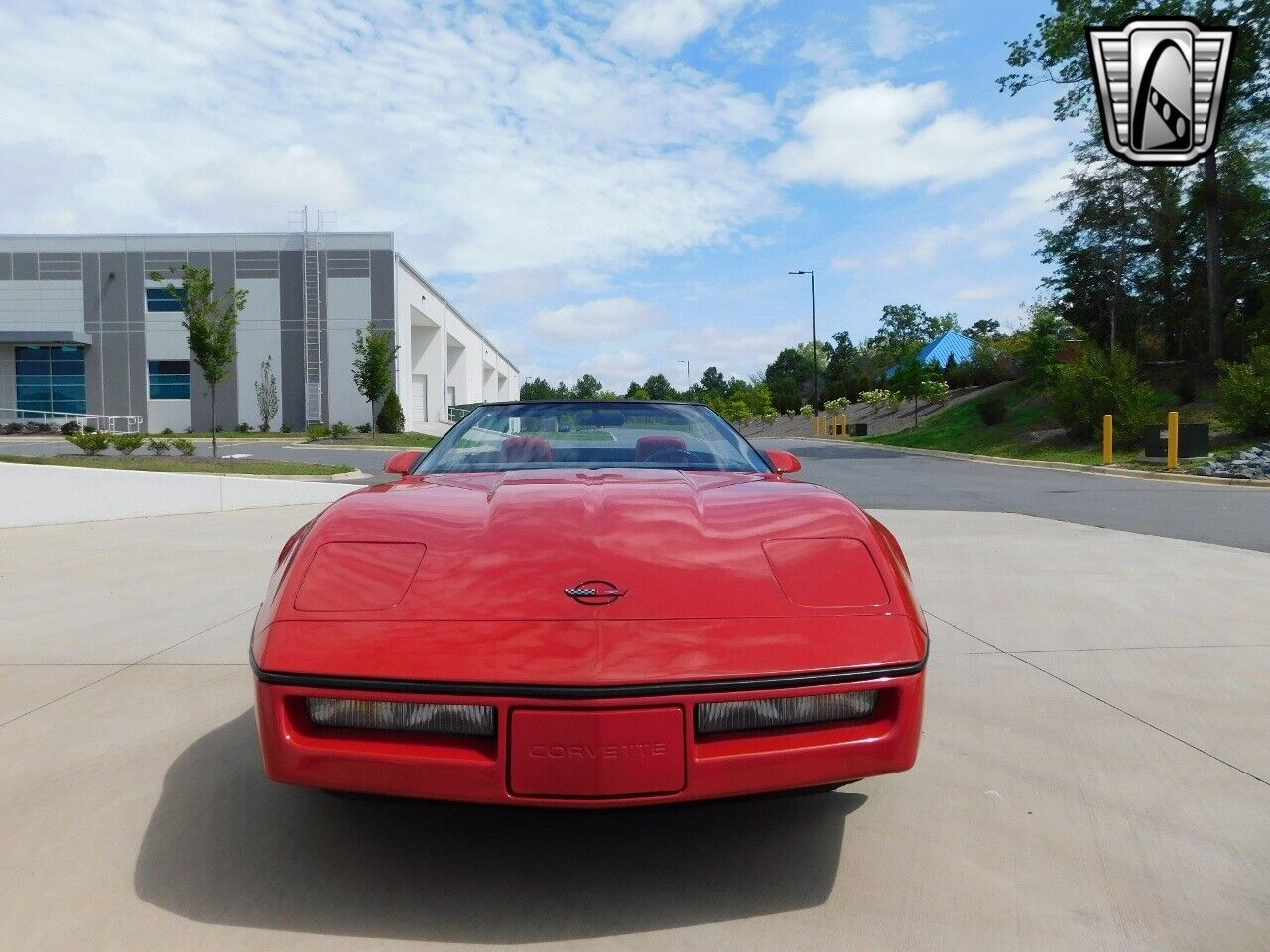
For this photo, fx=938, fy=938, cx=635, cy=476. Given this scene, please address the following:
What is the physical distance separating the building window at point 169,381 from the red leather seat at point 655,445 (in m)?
45.1

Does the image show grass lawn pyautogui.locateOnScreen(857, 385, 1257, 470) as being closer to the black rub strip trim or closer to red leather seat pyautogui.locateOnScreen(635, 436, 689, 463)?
red leather seat pyautogui.locateOnScreen(635, 436, 689, 463)

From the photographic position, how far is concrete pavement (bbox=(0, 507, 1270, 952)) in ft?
7.14

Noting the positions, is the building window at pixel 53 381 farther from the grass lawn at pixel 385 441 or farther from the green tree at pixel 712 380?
the green tree at pixel 712 380

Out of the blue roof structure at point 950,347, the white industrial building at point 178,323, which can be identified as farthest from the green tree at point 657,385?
the white industrial building at point 178,323

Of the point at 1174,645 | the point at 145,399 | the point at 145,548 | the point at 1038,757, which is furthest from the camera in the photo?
the point at 145,399

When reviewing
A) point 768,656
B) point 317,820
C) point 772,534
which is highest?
point 772,534

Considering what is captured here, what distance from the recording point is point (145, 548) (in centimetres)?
828

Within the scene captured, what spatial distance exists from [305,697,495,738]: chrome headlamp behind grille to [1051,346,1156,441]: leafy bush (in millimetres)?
24513

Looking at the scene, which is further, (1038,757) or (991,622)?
(991,622)

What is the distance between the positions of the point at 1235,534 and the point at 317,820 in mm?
9192

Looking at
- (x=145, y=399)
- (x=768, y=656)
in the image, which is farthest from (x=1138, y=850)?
(x=145, y=399)

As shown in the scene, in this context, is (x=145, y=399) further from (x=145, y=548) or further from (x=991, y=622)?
(x=991, y=622)

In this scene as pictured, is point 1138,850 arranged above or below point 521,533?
below

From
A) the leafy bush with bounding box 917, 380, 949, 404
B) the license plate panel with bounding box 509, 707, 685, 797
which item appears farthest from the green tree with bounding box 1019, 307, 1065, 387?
the license plate panel with bounding box 509, 707, 685, 797
